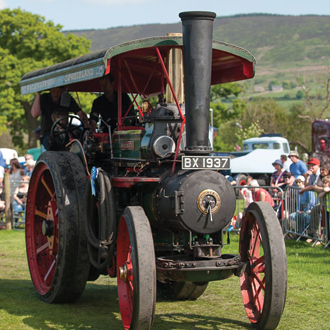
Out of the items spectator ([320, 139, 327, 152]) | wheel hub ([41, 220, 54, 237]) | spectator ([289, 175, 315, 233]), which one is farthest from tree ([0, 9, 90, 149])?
wheel hub ([41, 220, 54, 237])

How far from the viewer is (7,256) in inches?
364

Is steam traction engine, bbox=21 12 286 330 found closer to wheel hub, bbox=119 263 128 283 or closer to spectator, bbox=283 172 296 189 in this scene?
wheel hub, bbox=119 263 128 283

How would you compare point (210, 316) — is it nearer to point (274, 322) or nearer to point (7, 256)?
point (274, 322)

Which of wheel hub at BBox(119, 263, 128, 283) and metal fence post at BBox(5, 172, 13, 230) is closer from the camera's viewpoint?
wheel hub at BBox(119, 263, 128, 283)

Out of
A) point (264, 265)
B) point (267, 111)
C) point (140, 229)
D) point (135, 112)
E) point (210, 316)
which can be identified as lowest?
point (210, 316)

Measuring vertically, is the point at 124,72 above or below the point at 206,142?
above

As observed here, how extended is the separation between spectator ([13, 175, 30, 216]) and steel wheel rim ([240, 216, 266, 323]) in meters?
8.89

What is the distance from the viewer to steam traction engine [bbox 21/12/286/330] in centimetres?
464

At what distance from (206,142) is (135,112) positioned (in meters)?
1.79

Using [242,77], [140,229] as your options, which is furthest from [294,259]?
[140,229]

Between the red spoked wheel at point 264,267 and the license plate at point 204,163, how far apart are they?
434 mm

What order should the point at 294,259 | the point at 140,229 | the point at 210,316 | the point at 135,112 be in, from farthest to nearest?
the point at 294,259 → the point at 135,112 → the point at 210,316 → the point at 140,229

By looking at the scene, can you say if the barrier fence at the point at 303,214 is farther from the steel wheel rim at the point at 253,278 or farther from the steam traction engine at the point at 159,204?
the steel wheel rim at the point at 253,278

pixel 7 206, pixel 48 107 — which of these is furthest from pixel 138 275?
pixel 7 206
